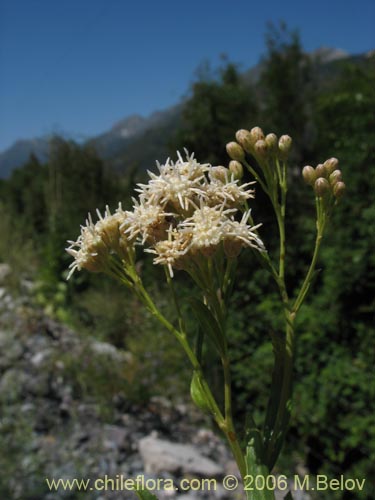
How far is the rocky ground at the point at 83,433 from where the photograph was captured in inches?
114

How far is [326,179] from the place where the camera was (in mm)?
898

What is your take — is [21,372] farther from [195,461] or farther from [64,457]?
[195,461]

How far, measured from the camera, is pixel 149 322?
4.97m

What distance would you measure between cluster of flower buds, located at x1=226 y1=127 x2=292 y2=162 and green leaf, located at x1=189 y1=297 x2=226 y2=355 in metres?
0.32

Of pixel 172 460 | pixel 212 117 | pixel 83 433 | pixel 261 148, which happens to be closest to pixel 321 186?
pixel 261 148

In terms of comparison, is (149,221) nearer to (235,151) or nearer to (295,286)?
(235,151)

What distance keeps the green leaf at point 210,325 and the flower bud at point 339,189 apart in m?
0.32

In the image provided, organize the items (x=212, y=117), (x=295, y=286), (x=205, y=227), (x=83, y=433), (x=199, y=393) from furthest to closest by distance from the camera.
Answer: (x=212, y=117)
(x=295, y=286)
(x=83, y=433)
(x=199, y=393)
(x=205, y=227)

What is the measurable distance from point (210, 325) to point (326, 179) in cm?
35

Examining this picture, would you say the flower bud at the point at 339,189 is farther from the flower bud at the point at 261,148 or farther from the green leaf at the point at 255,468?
the green leaf at the point at 255,468

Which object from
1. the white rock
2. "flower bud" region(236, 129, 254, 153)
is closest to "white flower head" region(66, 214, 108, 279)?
"flower bud" region(236, 129, 254, 153)

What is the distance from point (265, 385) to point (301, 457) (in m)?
0.52

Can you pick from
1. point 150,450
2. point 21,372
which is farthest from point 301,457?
point 21,372

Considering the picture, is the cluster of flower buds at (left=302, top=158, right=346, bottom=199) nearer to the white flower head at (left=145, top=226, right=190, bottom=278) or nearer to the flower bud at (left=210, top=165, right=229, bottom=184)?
the flower bud at (left=210, top=165, right=229, bottom=184)
